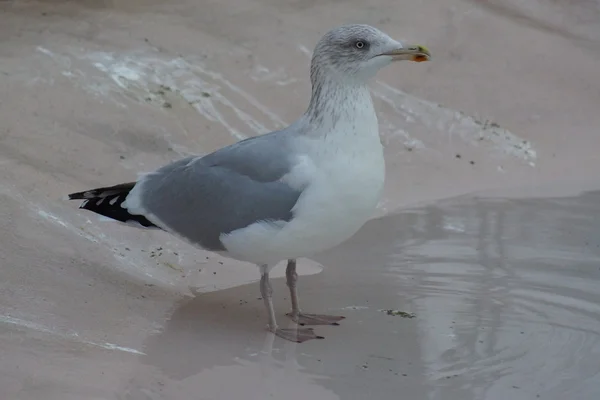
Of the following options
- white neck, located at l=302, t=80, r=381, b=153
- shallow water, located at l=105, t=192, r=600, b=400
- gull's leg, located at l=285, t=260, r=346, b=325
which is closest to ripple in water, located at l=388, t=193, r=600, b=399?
shallow water, located at l=105, t=192, r=600, b=400

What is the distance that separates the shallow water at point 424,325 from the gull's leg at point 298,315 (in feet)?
0.21

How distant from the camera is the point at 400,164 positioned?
693 cm

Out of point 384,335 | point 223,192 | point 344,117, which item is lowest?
point 384,335

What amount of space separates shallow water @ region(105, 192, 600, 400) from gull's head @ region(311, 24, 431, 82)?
1129 millimetres

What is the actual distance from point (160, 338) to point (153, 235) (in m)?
1.24

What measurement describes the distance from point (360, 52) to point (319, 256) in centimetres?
151

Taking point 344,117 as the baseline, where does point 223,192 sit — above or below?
below

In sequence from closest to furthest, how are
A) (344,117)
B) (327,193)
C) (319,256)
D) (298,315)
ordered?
(327,193), (344,117), (298,315), (319,256)

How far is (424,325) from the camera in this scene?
4332mm

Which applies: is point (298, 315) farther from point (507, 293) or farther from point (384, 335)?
point (507, 293)

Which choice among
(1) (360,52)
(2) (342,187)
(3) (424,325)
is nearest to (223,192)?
(2) (342,187)

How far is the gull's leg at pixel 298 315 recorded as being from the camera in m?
4.41

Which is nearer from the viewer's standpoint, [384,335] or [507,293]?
[384,335]

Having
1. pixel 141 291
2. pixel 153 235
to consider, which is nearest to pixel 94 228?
pixel 153 235
